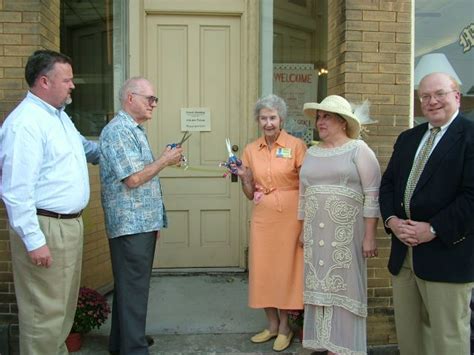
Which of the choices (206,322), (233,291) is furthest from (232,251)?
(206,322)

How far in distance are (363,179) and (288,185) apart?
2.19ft

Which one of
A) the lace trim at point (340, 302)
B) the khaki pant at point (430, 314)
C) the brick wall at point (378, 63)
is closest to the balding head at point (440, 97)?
the khaki pant at point (430, 314)

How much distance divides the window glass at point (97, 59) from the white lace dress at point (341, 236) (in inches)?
98.9

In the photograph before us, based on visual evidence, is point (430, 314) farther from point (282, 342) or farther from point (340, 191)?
point (282, 342)

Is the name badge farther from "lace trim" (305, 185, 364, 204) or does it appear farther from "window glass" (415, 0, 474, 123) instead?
"window glass" (415, 0, 474, 123)

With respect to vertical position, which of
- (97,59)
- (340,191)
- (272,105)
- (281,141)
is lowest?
(340,191)

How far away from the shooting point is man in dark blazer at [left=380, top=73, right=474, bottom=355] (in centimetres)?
264

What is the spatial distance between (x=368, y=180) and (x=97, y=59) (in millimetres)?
3041

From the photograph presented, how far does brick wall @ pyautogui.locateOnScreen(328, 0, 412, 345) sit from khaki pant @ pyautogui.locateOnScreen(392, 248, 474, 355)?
0.85 metres

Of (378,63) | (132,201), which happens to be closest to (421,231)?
(378,63)

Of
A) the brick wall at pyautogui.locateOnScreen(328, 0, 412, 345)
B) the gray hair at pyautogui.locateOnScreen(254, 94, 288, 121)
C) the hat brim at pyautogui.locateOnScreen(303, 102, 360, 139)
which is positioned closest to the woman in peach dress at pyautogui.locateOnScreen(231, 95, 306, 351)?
the gray hair at pyautogui.locateOnScreen(254, 94, 288, 121)

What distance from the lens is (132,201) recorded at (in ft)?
10.5

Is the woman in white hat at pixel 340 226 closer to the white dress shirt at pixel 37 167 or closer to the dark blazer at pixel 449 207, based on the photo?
the dark blazer at pixel 449 207

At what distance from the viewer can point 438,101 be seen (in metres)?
2.71
